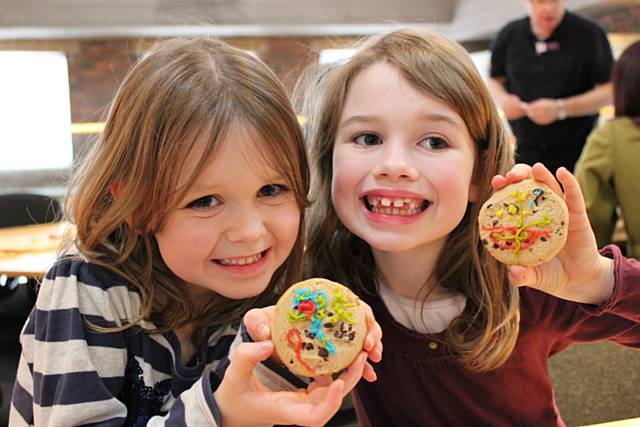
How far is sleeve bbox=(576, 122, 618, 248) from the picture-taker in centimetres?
271

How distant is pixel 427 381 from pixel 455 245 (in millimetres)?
287

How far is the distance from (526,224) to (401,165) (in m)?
0.24

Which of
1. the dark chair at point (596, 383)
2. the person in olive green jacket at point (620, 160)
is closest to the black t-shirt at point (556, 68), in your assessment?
the person in olive green jacket at point (620, 160)

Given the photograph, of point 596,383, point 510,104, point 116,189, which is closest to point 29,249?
point 116,189

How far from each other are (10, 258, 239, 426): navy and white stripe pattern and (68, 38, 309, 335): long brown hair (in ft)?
0.11

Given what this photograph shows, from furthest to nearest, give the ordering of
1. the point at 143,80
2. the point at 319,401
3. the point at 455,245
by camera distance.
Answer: the point at 455,245
the point at 143,80
the point at 319,401

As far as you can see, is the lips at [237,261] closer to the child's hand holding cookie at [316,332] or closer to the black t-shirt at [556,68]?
the child's hand holding cookie at [316,332]

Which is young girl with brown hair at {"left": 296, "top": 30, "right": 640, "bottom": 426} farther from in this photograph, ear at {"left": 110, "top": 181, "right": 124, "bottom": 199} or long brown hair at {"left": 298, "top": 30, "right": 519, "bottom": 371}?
ear at {"left": 110, "top": 181, "right": 124, "bottom": 199}

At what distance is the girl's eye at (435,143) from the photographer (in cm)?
116

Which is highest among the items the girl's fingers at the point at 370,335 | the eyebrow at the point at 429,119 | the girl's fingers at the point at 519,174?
the eyebrow at the point at 429,119

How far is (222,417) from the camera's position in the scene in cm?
93

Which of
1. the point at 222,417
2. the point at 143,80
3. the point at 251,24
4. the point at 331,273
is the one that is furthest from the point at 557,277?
the point at 251,24

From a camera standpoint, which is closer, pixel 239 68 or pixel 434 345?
pixel 239 68

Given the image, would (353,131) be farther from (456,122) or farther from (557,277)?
(557,277)
